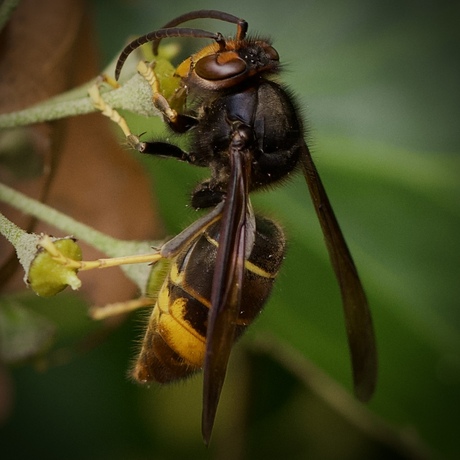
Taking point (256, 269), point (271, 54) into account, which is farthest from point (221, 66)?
point (256, 269)

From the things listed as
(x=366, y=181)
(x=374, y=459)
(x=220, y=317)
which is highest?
(x=220, y=317)

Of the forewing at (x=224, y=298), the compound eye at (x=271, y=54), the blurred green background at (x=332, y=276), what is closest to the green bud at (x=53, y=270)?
the forewing at (x=224, y=298)

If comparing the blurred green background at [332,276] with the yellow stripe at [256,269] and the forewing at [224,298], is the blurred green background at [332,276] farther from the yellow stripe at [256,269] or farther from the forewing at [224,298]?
the forewing at [224,298]

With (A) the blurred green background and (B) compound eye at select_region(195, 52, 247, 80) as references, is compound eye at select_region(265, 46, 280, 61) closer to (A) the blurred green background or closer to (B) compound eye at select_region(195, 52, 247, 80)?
(B) compound eye at select_region(195, 52, 247, 80)

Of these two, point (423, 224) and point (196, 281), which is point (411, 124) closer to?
point (423, 224)

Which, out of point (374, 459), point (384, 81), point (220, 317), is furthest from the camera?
point (374, 459)

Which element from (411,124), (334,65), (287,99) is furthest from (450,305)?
(287,99)

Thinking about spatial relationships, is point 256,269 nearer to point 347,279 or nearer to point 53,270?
point 347,279
